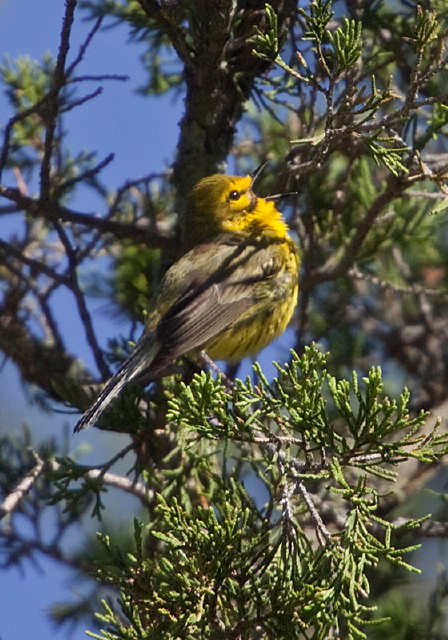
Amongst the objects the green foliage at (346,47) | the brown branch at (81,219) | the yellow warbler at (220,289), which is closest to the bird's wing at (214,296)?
the yellow warbler at (220,289)

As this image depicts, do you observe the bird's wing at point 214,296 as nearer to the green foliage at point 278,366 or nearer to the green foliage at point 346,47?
the green foliage at point 278,366

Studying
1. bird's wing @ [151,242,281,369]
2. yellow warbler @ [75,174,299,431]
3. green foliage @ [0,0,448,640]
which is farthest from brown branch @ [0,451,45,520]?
bird's wing @ [151,242,281,369]

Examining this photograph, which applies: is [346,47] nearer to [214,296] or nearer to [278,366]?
[278,366]

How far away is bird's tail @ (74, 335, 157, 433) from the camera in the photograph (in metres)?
3.35

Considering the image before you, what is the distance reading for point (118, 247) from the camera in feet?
16.7

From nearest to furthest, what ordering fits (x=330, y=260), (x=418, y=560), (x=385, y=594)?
1. (x=385, y=594)
2. (x=330, y=260)
3. (x=418, y=560)

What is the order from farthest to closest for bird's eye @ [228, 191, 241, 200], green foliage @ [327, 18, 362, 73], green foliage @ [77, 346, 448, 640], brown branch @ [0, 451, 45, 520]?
bird's eye @ [228, 191, 241, 200] → brown branch @ [0, 451, 45, 520] → green foliage @ [327, 18, 362, 73] → green foliage @ [77, 346, 448, 640]

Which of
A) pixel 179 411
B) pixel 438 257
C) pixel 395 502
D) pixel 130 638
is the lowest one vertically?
pixel 130 638

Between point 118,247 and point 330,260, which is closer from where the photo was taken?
point 330,260

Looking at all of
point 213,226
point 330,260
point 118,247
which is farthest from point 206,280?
point 118,247

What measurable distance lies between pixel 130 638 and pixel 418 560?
2794 mm

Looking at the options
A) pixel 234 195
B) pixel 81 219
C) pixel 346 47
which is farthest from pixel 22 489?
pixel 346 47

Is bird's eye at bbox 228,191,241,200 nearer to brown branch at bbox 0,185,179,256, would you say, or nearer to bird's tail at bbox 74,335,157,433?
brown branch at bbox 0,185,179,256

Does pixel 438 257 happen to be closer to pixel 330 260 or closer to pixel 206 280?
pixel 330 260
